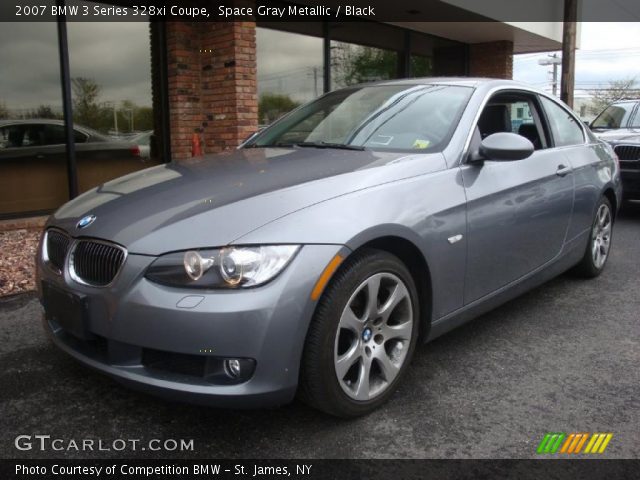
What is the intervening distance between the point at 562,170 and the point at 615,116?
615cm

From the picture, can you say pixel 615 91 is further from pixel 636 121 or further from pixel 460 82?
pixel 460 82

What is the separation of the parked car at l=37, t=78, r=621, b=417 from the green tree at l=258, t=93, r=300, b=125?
5.13 meters

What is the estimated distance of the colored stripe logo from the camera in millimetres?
2422

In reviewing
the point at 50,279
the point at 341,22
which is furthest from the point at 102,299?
the point at 341,22

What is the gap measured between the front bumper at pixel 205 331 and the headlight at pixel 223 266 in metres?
0.03

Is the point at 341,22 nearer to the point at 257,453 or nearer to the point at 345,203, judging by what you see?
the point at 345,203

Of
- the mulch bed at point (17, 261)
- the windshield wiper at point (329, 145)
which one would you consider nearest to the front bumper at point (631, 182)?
the windshield wiper at point (329, 145)

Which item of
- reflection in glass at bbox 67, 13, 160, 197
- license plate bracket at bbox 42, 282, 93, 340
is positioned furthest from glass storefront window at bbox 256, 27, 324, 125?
license plate bracket at bbox 42, 282, 93, 340

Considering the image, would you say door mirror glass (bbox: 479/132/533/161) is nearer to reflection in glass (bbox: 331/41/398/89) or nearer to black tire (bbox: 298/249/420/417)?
black tire (bbox: 298/249/420/417)

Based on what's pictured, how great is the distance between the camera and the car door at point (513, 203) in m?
3.14

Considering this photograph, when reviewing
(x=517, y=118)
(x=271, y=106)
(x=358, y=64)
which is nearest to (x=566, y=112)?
(x=517, y=118)

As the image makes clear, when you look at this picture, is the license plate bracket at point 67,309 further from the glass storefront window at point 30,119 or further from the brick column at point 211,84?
the brick column at point 211,84

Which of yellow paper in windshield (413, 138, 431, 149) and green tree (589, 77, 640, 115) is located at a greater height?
green tree (589, 77, 640, 115)

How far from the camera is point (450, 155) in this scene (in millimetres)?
3096
